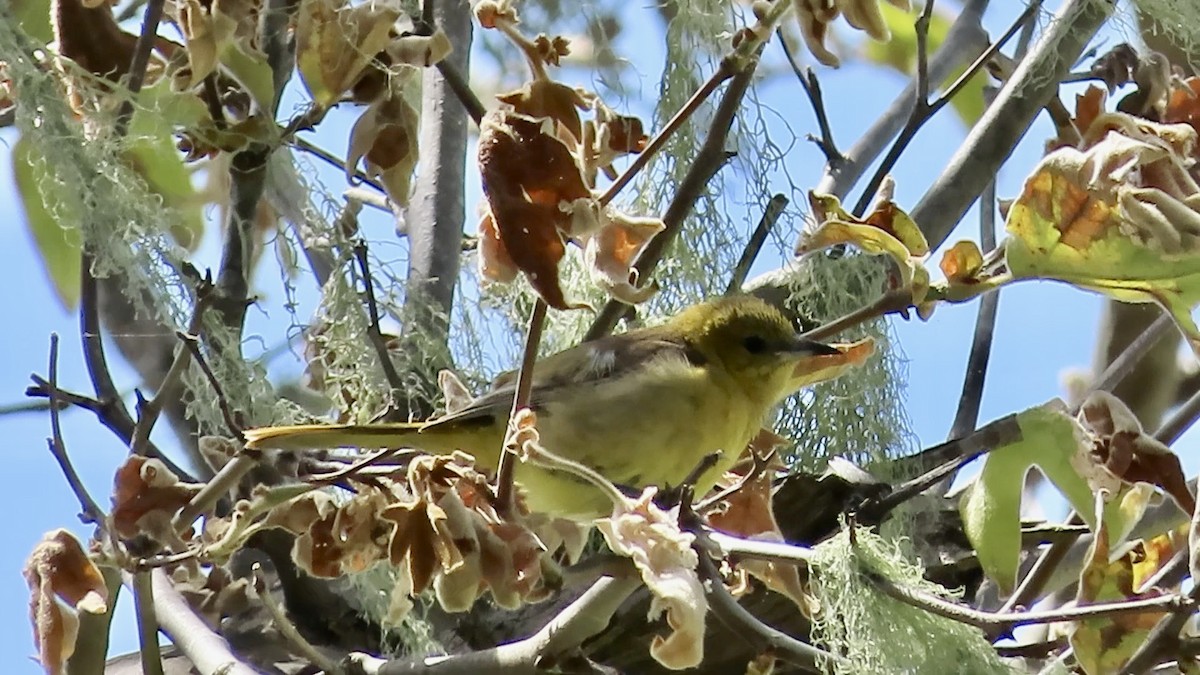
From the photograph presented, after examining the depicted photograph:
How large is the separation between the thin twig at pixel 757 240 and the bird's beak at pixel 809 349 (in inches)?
3.3

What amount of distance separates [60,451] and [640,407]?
1.79ft

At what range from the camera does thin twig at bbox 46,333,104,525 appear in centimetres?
102

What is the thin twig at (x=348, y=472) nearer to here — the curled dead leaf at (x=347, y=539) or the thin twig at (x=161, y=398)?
the curled dead leaf at (x=347, y=539)

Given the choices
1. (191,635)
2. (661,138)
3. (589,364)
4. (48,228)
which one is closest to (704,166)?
(661,138)

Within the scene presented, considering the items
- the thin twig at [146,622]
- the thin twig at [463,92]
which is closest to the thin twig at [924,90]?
the thin twig at [463,92]

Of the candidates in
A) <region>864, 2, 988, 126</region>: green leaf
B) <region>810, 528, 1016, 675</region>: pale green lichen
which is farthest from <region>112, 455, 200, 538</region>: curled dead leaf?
<region>864, 2, 988, 126</region>: green leaf

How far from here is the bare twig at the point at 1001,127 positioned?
1.44 meters

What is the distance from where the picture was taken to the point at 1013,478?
34.1 inches

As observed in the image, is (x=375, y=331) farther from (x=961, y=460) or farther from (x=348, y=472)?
(x=961, y=460)

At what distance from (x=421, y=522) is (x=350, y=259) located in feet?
2.22

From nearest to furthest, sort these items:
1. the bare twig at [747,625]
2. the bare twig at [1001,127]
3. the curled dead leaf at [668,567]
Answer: the curled dead leaf at [668,567]
the bare twig at [747,625]
the bare twig at [1001,127]

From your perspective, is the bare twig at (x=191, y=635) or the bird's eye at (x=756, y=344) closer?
the bare twig at (x=191, y=635)

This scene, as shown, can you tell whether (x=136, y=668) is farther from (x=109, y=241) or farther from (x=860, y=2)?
(x=860, y=2)

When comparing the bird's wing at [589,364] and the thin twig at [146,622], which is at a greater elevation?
the bird's wing at [589,364]
